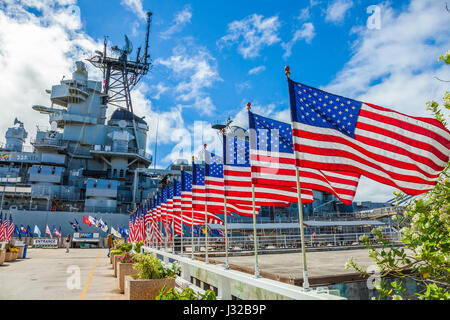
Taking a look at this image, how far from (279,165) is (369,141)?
2.03 meters

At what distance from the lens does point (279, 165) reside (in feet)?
22.2

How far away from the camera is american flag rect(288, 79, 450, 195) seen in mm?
5148

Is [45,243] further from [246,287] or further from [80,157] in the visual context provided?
[246,287]

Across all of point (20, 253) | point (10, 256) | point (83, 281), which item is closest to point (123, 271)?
point (83, 281)

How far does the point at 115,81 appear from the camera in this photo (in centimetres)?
6531

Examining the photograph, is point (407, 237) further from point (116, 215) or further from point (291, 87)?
point (116, 215)

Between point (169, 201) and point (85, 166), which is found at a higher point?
point (85, 166)

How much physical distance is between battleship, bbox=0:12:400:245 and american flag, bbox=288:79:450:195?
128 feet

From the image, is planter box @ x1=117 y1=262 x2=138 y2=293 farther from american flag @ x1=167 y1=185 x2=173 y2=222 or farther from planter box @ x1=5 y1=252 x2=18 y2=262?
planter box @ x1=5 y1=252 x2=18 y2=262

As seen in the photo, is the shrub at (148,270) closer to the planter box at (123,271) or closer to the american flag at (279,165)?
the planter box at (123,271)

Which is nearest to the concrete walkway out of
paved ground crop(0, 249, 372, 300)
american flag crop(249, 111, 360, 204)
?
paved ground crop(0, 249, 372, 300)

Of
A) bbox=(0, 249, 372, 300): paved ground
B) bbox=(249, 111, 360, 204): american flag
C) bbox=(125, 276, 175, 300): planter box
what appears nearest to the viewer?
bbox=(249, 111, 360, 204): american flag

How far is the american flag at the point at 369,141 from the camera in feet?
16.9
